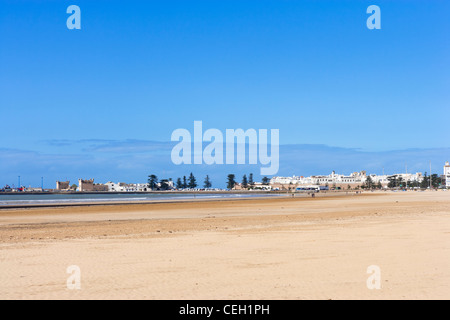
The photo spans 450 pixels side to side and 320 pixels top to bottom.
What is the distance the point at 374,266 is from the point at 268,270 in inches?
80.2

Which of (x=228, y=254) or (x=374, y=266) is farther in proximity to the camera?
(x=228, y=254)

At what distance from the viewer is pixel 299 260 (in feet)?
32.8

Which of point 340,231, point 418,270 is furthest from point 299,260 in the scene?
point 340,231

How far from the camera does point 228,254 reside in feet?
36.1

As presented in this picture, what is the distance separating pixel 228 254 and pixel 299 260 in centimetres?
177
